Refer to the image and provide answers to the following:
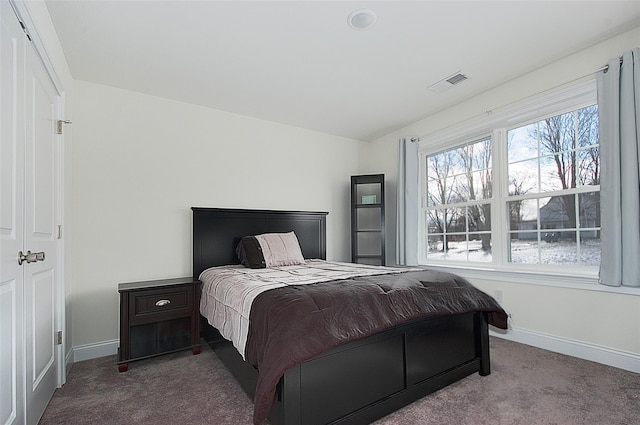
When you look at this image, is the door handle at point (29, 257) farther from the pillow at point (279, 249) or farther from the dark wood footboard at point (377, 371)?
the pillow at point (279, 249)

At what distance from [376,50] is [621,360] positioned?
117 inches

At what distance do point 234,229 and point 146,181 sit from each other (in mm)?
977

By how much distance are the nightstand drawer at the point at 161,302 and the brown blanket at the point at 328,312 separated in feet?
4.06

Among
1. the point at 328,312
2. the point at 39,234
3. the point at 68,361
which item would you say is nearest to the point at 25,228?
the point at 39,234

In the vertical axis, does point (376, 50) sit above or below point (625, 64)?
above

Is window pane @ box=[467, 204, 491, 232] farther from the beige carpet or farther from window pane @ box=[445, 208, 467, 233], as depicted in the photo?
the beige carpet

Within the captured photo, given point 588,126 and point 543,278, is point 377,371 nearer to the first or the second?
point 543,278

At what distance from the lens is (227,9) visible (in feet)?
6.59

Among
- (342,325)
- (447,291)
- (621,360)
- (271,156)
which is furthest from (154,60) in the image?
(621,360)

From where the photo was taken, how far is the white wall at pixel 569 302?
2.32 metres

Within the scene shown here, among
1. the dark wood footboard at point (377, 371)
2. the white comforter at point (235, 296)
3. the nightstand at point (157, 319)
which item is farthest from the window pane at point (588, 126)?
the nightstand at point (157, 319)

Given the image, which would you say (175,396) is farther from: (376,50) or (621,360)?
(621,360)

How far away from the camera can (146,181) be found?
121 inches

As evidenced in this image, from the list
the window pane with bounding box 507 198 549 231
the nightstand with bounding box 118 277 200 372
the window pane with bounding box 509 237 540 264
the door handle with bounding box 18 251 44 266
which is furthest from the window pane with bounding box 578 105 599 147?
the door handle with bounding box 18 251 44 266
